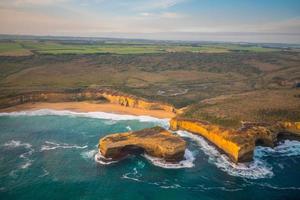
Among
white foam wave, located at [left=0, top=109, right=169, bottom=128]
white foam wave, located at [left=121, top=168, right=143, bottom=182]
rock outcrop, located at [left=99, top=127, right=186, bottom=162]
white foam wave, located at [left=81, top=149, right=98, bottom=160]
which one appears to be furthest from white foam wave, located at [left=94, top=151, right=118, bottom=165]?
white foam wave, located at [left=0, top=109, right=169, bottom=128]

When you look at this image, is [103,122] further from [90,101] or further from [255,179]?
[255,179]

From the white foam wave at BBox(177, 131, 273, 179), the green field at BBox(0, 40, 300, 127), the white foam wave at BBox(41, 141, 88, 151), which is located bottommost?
the white foam wave at BBox(41, 141, 88, 151)

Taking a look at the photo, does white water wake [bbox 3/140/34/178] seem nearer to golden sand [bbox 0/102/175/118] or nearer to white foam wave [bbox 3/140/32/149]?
white foam wave [bbox 3/140/32/149]

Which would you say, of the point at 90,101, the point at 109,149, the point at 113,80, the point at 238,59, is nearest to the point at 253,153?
the point at 109,149

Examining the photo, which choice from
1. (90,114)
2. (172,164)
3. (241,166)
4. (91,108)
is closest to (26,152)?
(172,164)

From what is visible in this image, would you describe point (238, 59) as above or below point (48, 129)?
above

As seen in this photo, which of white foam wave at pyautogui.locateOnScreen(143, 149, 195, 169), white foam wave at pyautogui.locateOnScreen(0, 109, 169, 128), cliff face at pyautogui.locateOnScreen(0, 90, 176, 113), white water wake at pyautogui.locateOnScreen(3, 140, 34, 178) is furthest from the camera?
cliff face at pyautogui.locateOnScreen(0, 90, 176, 113)

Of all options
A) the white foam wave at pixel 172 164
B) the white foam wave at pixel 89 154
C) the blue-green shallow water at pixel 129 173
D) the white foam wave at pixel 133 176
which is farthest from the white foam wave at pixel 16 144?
the white foam wave at pixel 172 164
